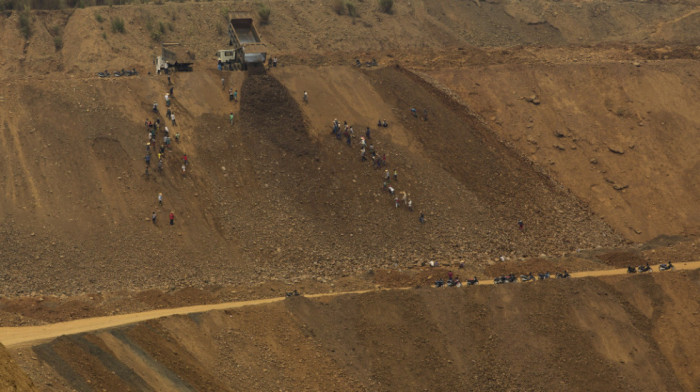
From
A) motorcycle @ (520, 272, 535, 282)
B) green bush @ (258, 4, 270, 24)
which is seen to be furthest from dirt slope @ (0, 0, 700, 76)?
motorcycle @ (520, 272, 535, 282)

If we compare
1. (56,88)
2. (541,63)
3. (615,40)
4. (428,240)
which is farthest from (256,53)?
(615,40)

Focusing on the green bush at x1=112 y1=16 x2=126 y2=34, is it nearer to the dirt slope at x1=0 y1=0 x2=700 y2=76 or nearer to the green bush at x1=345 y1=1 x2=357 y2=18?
the dirt slope at x1=0 y1=0 x2=700 y2=76

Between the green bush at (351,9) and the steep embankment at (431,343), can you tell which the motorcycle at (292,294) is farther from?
the green bush at (351,9)

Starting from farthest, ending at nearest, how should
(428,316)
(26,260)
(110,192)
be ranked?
1. (110,192)
2. (26,260)
3. (428,316)

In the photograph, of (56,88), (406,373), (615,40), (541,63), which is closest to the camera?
(406,373)

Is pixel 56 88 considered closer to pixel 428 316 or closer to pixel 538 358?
pixel 428 316

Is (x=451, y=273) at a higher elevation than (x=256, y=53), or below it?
below

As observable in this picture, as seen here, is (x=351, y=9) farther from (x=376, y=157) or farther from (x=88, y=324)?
(x=88, y=324)
